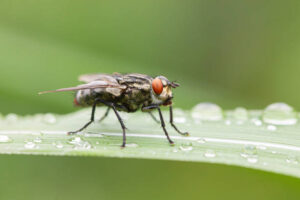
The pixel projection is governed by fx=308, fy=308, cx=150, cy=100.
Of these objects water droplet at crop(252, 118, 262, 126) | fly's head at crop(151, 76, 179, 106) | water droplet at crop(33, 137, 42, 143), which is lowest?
water droplet at crop(33, 137, 42, 143)

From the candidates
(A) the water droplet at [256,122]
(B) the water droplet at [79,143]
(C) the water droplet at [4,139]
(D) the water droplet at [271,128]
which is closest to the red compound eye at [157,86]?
(B) the water droplet at [79,143]

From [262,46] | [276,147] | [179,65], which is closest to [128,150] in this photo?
[276,147]

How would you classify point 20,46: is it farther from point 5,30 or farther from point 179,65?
point 179,65

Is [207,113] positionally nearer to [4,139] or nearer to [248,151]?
[248,151]

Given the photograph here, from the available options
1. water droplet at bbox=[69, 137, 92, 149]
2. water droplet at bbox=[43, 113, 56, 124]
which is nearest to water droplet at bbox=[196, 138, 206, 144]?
water droplet at bbox=[69, 137, 92, 149]

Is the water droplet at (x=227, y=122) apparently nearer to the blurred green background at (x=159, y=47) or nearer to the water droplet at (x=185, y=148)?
the water droplet at (x=185, y=148)

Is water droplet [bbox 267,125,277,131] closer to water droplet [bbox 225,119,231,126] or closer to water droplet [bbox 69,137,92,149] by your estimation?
water droplet [bbox 225,119,231,126]

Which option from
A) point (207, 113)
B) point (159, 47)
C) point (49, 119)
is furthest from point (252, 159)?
point (159, 47)
